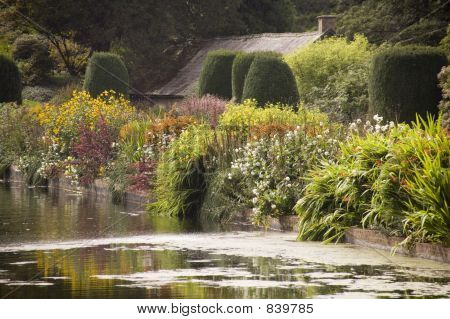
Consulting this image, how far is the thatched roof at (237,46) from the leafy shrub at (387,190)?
34517mm

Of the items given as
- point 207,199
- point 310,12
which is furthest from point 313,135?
point 310,12

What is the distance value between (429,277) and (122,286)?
9.51ft

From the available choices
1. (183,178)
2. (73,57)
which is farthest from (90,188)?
(73,57)

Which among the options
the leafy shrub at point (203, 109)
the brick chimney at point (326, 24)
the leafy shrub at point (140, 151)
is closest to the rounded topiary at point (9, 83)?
the brick chimney at point (326, 24)

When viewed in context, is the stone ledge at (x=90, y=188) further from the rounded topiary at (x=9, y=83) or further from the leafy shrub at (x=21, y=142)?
the rounded topiary at (x=9, y=83)

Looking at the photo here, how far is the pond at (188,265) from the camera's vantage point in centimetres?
965

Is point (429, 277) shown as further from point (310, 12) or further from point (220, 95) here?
point (310, 12)

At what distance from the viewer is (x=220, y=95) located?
4422 cm

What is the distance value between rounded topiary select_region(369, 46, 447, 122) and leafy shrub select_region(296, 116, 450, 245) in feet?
51.9

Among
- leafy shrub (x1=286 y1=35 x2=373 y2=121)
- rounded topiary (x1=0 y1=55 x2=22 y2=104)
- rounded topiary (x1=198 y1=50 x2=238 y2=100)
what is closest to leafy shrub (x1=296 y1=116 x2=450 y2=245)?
A: leafy shrub (x1=286 y1=35 x2=373 y2=121)

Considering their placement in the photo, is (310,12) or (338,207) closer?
(338,207)

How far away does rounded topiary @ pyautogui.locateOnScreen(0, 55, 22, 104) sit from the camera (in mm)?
53000

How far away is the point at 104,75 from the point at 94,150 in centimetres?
2702
